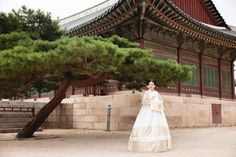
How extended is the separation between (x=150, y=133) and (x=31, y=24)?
20.5ft

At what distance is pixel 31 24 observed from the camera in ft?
37.3

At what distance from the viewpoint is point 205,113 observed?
17.7m

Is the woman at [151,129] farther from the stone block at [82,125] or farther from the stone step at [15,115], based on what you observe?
the stone step at [15,115]

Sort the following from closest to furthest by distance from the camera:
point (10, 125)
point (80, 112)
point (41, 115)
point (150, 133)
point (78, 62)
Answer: point (150, 133)
point (78, 62)
point (41, 115)
point (10, 125)
point (80, 112)

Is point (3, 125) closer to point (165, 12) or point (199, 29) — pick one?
point (165, 12)

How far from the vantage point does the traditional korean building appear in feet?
45.2

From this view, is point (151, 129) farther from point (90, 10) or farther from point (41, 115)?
point (90, 10)

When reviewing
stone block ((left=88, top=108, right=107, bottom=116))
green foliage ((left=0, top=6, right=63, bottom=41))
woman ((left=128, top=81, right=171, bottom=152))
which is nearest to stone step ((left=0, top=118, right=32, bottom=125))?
stone block ((left=88, top=108, right=107, bottom=116))

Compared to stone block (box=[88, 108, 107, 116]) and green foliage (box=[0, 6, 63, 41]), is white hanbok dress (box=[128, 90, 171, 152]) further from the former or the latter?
stone block (box=[88, 108, 107, 116])

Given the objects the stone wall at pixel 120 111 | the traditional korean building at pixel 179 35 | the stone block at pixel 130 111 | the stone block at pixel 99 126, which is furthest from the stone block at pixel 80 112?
the stone block at pixel 130 111

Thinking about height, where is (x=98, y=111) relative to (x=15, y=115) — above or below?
above

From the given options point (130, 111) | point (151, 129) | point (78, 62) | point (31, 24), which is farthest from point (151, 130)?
point (130, 111)

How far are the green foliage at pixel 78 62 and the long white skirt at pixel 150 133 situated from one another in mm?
1920

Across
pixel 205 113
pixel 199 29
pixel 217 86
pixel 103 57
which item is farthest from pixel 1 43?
pixel 217 86
